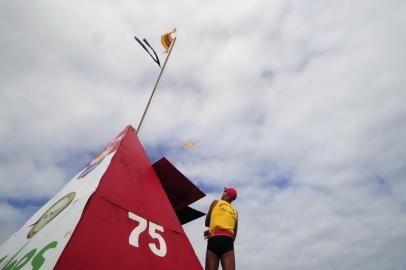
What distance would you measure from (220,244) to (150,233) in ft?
3.54

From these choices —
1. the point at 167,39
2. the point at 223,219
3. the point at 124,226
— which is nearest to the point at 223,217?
the point at 223,219

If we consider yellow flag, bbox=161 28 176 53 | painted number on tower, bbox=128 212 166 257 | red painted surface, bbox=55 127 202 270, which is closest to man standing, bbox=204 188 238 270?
Answer: red painted surface, bbox=55 127 202 270

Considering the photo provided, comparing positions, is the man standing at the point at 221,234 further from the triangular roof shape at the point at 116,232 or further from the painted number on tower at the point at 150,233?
the painted number on tower at the point at 150,233

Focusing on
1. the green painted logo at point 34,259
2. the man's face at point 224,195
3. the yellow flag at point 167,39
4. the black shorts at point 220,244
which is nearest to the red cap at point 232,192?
the man's face at point 224,195

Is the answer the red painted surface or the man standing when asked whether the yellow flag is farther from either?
the man standing

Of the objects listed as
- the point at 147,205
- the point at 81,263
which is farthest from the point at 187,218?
the point at 81,263

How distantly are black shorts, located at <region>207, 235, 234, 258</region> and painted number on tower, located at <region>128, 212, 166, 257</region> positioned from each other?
0.78 metres

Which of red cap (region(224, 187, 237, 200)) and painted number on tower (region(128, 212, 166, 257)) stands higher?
red cap (region(224, 187, 237, 200))

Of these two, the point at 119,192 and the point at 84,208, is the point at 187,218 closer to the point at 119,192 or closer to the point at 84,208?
the point at 119,192

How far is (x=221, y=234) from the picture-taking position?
4426 mm

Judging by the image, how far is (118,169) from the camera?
4.73m

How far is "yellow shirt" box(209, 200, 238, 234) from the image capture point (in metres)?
4.50

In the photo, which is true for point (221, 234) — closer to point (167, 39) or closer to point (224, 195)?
point (224, 195)

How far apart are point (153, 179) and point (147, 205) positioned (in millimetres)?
929
